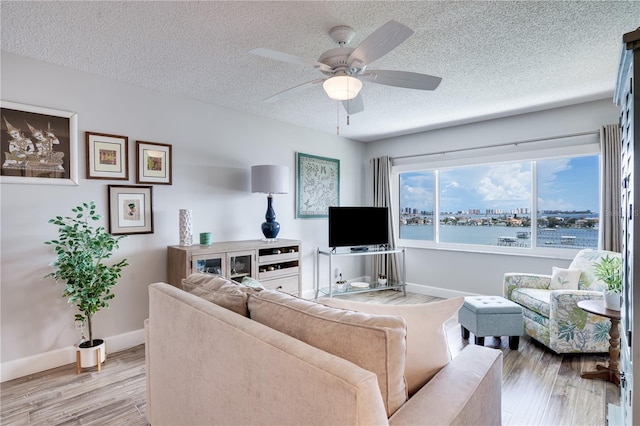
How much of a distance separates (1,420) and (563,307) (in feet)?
13.1

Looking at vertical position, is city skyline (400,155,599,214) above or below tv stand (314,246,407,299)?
above

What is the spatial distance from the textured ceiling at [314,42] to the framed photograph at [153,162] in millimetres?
561

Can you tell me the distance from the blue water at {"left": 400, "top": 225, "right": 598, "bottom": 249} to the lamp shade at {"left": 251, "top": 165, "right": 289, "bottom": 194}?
242cm

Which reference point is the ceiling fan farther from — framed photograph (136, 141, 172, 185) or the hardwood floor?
the hardwood floor

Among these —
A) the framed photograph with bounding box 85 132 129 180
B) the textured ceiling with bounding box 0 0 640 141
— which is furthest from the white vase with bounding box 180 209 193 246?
the textured ceiling with bounding box 0 0 640 141

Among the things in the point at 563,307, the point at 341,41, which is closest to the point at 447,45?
the point at 341,41

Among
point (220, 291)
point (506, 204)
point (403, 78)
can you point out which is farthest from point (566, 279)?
point (220, 291)

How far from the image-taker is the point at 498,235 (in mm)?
4305

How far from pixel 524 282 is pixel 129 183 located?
396cm

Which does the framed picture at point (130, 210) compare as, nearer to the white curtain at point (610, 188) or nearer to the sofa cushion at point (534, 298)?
the sofa cushion at point (534, 298)

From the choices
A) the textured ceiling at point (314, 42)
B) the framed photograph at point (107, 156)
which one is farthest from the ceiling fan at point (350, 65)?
the framed photograph at point (107, 156)

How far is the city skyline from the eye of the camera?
146 inches

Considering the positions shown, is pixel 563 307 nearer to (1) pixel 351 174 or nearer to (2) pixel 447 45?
(2) pixel 447 45

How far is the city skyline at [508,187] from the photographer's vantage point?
3709mm
